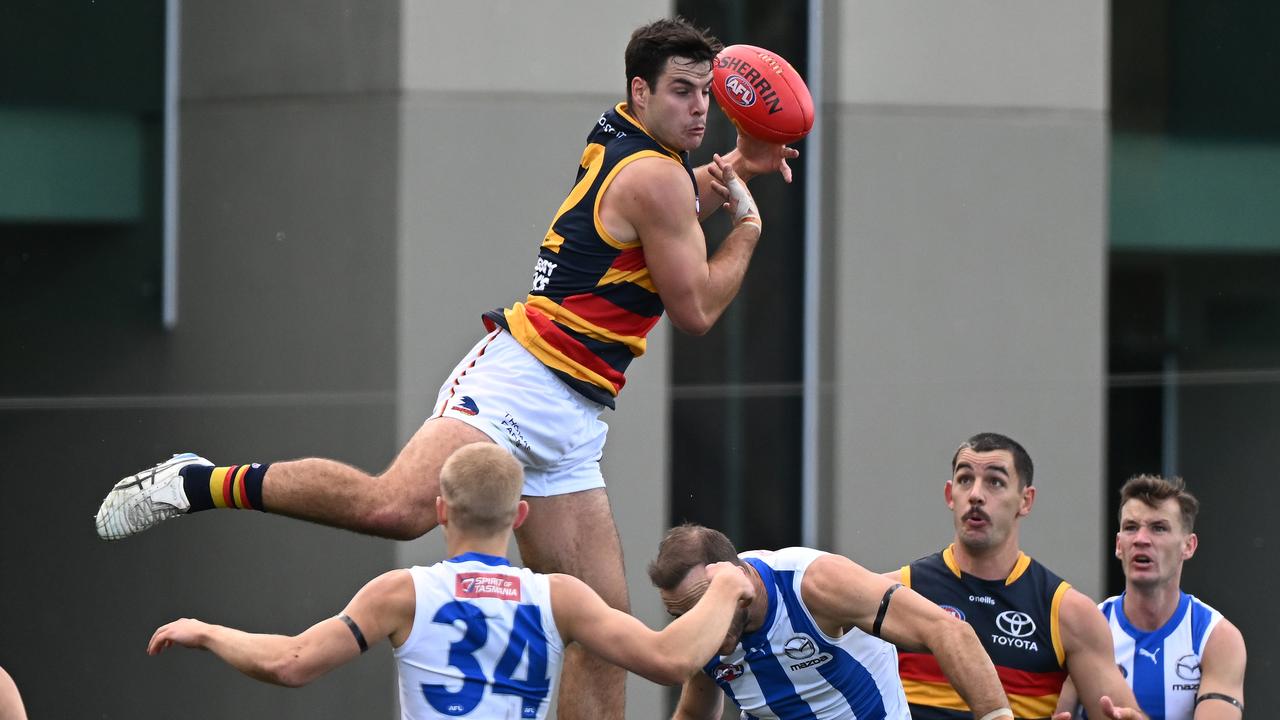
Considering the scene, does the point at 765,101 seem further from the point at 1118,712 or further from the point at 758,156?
the point at 1118,712

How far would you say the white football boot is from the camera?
5.11 m

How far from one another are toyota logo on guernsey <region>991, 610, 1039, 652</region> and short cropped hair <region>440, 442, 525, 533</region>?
2.35 meters

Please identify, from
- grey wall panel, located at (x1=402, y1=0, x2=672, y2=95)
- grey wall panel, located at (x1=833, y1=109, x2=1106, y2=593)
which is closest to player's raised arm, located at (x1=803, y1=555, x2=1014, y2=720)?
grey wall panel, located at (x1=402, y1=0, x2=672, y2=95)

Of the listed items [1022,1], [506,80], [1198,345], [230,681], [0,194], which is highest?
[1022,1]

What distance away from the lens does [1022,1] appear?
964 cm

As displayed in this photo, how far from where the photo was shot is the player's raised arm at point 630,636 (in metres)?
4.20

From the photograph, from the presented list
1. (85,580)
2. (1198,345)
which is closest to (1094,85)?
(1198,345)

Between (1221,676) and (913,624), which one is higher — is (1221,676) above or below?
below

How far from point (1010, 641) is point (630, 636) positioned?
2.08 meters

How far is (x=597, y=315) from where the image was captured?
17.8ft

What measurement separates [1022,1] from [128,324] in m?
5.12

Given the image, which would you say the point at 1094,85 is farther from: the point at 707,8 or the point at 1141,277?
the point at 707,8

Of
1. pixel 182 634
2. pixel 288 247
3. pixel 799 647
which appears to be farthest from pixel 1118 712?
pixel 288 247

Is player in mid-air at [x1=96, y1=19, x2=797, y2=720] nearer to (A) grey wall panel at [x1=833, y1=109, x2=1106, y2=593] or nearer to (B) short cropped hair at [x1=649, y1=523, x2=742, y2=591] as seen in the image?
(B) short cropped hair at [x1=649, y1=523, x2=742, y2=591]
